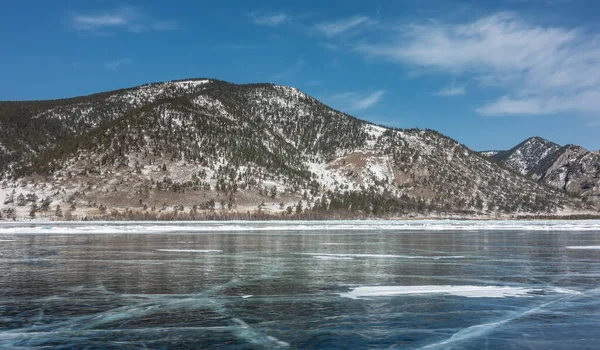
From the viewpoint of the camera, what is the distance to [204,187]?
118m

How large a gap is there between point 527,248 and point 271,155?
11636 cm

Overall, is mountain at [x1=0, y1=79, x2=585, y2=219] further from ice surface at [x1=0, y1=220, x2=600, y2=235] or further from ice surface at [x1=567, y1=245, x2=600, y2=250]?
ice surface at [x1=567, y1=245, x2=600, y2=250]

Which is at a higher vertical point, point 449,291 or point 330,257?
point 330,257

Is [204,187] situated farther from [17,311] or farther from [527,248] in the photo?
[17,311]

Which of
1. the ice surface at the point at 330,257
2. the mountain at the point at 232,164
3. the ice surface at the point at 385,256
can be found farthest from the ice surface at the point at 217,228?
the mountain at the point at 232,164

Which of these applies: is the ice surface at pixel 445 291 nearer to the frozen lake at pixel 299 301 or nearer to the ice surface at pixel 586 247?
the frozen lake at pixel 299 301

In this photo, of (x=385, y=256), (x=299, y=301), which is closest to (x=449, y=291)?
(x=299, y=301)

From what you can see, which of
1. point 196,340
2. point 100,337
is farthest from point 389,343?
point 100,337

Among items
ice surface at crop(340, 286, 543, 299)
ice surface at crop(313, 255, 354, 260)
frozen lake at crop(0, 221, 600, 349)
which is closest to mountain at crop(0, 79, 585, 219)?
ice surface at crop(313, 255, 354, 260)

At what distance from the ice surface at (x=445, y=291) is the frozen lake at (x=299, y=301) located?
35 mm

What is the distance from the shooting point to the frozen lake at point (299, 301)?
11.2 metres

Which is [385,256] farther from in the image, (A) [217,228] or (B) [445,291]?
(A) [217,228]

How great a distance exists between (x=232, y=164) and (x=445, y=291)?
118 m

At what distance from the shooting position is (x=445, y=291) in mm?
17031
